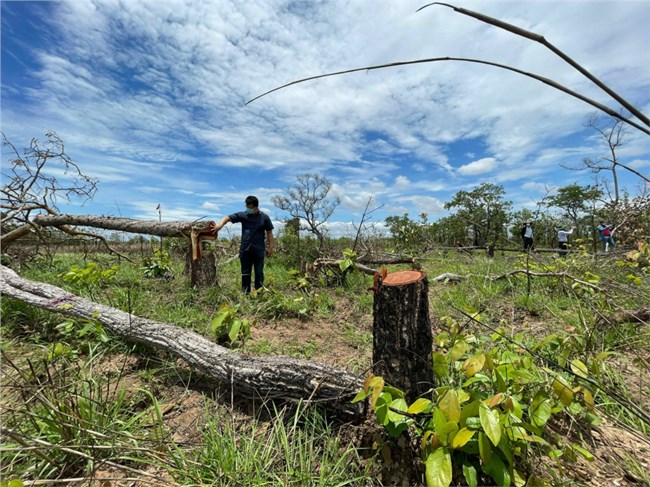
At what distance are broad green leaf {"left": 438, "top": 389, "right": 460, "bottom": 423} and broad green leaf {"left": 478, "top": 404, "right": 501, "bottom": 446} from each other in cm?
9

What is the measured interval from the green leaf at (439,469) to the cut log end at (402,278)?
2.58 feet

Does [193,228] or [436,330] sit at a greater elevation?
[193,228]

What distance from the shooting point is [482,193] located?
32.5m

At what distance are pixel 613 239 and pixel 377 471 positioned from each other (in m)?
12.1

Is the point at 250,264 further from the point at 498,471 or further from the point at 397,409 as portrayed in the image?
the point at 498,471

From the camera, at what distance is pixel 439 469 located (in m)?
1.30

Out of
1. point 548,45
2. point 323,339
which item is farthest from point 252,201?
point 548,45

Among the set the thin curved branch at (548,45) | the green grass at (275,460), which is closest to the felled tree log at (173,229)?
the green grass at (275,460)

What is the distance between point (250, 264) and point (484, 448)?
182 inches

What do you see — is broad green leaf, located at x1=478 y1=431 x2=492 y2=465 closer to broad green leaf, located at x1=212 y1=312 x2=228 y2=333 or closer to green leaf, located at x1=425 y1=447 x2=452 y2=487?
green leaf, located at x1=425 y1=447 x2=452 y2=487

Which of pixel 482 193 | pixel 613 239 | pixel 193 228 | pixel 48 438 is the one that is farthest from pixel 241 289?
pixel 482 193

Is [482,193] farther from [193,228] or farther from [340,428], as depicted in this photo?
[340,428]

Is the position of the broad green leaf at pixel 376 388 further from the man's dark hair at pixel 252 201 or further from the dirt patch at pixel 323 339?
the man's dark hair at pixel 252 201

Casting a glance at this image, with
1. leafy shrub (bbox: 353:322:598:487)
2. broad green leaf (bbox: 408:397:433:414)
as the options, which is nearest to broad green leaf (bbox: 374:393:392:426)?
leafy shrub (bbox: 353:322:598:487)
